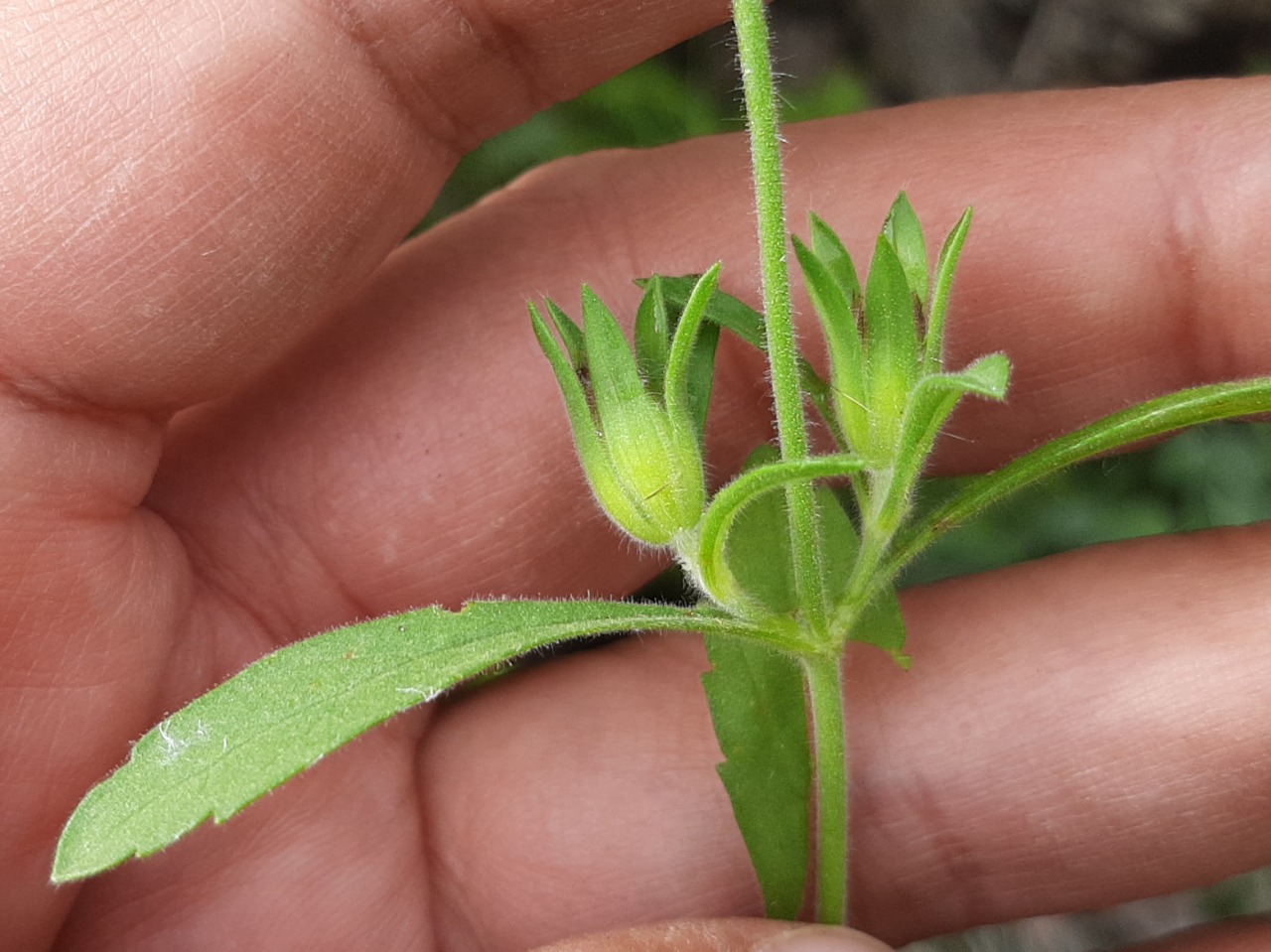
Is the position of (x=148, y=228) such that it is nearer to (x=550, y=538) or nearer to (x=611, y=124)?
(x=550, y=538)

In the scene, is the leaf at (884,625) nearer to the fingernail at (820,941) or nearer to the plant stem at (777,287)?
the plant stem at (777,287)

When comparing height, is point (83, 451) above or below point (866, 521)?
above

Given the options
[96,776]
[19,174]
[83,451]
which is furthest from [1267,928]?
[19,174]

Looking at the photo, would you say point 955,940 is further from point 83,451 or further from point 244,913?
point 83,451

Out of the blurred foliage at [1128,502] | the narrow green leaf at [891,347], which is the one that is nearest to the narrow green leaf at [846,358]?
the narrow green leaf at [891,347]

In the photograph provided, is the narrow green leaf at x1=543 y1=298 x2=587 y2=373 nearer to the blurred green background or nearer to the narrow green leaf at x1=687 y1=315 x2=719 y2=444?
the narrow green leaf at x1=687 y1=315 x2=719 y2=444

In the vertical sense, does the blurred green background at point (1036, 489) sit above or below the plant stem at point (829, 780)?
above

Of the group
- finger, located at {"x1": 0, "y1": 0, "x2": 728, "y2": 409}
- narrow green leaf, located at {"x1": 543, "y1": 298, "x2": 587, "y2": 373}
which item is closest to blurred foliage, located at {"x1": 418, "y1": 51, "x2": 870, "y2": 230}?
finger, located at {"x1": 0, "y1": 0, "x2": 728, "y2": 409}
